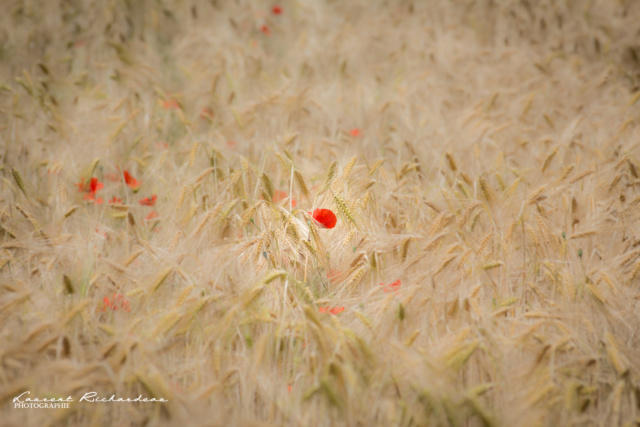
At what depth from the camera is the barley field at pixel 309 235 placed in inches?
50.7

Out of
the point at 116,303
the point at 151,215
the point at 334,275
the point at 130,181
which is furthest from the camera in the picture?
the point at 130,181

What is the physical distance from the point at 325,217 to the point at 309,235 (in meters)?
0.11

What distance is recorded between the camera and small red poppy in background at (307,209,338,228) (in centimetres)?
185

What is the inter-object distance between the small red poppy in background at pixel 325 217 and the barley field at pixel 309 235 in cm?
1

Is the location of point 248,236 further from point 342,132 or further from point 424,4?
point 424,4

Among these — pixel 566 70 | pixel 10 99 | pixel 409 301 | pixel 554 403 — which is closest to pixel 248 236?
pixel 409 301

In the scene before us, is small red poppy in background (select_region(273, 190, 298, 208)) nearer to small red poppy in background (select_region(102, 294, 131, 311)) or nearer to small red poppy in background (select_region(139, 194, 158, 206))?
small red poppy in background (select_region(139, 194, 158, 206))

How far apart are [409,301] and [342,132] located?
155 centimetres

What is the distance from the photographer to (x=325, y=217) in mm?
1860

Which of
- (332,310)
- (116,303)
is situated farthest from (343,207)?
(116,303)

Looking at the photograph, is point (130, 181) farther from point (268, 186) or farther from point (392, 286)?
point (392, 286)

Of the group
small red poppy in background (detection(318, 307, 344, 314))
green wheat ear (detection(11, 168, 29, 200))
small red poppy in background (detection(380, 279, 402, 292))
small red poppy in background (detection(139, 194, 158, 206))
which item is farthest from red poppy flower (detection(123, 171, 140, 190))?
small red poppy in background (detection(380, 279, 402, 292))

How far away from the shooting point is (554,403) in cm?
128

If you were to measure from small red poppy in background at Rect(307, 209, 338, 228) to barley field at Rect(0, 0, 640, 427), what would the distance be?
0.01 meters
